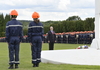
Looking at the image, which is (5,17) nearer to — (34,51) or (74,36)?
(74,36)

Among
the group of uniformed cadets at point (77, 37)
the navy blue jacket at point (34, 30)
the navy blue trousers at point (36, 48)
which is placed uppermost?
the navy blue jacket at point (34, 30)

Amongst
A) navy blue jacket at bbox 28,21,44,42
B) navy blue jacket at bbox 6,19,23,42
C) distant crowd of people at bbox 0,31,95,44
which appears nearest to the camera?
navy blue jacket at bbox 6,19,23,42

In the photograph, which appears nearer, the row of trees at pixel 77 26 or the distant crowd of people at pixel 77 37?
the distant crowd of people at pixel 77 37

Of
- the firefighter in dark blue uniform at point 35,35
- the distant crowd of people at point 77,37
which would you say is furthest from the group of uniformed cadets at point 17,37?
the distant crowd of people at point 77,37

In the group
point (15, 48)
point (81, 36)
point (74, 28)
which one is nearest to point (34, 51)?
point (15, 48)

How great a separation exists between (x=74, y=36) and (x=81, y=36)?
1.58m

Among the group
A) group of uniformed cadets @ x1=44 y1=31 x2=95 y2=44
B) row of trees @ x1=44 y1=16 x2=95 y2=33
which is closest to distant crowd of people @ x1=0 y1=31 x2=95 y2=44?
group of uniformed cadets @ x1=44 y1=31 x2=95 y2=44

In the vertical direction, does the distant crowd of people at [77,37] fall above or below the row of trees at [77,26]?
below

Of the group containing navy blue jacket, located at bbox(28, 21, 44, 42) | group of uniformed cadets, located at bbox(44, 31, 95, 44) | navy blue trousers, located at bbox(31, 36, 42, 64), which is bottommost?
group of uniformed cadets, located at bbox(44, 31, 95, 44)

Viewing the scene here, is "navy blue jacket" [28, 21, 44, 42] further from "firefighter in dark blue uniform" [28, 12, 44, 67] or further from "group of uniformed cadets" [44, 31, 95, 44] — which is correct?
"group of uniformed cadets" [44, 31, 95, 44]

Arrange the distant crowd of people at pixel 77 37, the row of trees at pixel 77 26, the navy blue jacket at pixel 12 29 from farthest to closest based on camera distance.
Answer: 1. the row of trees at pixel 77 26
2. the distant crowd of people at pixel 77 37
3. the navy blue jacket at pixel 12 29

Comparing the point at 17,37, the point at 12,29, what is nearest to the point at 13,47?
the point at 17,37

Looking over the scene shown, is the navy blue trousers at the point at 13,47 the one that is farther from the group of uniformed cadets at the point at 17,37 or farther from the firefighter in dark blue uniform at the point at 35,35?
the firefighter in dark blue uniform at the point at 35,35

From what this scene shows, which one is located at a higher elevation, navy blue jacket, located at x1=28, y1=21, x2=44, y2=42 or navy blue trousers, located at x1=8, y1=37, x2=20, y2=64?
navy blue jacket, located at x1=28, y1=21, x2=44, y2=42
